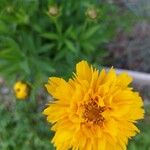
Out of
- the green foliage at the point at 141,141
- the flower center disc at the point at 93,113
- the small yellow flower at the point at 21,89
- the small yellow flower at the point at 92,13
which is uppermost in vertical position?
the small yellow flower at the point at 92,13

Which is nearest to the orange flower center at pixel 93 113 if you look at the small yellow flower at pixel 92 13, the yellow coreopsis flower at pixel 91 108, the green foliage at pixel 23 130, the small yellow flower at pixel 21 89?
the yellow coreopsis flower at pixel 91 108

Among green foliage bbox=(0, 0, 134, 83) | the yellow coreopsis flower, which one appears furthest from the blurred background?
the yellow coreopsis flower

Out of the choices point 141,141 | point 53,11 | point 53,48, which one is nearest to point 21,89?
point 53,48

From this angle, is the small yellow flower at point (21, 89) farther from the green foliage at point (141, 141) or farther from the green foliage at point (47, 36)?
the green foliage at point (141, 141)

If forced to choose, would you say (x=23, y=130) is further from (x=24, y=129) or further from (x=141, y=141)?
(x=141, y=141)

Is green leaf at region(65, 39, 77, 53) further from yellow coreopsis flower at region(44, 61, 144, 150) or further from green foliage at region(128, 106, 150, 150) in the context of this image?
Result: green foliage at region(128, 106, 150, 150)

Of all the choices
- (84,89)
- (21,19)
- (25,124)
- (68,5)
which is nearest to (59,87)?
(84,89)
